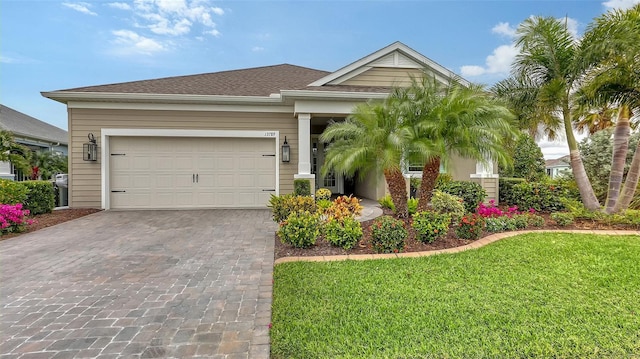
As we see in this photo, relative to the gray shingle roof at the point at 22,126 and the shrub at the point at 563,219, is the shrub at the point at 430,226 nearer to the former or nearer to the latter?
the shrub at the point at 563,219

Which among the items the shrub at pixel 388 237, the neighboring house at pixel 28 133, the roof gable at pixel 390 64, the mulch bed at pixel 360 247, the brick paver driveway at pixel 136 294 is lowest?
the brick paver driveway at pixel 136 294

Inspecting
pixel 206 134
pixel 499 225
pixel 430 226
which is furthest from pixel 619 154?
pixel 206 134

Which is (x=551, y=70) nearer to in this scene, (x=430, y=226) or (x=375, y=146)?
(x=375, y=146)

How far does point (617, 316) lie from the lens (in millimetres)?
2715

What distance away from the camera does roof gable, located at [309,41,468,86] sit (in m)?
9.44

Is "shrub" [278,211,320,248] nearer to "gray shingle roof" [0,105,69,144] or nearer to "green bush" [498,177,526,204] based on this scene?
"green bush" [498,177,526,204]

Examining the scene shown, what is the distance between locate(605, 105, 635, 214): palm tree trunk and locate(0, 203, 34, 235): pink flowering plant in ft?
41.4

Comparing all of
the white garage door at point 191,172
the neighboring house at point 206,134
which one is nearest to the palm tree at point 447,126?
the neighboring house at point 206,134

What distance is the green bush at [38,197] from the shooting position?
297 inches

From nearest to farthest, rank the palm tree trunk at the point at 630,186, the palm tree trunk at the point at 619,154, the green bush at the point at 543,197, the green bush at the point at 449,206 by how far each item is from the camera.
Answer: the green bush at the point at 449,206 < the palm tree trunk at the point at 630,186 < the palm tree trunk at the point at 619,154 < the green bush at the point at 543,197

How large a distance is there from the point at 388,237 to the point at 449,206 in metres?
1.68

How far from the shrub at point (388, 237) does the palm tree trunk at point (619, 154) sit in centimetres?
556

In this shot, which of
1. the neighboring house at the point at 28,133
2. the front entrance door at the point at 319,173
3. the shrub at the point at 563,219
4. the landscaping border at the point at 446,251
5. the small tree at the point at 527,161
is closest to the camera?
the landscaping border at the point at 446,251

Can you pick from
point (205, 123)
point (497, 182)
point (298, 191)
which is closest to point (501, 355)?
point (298, 191)
